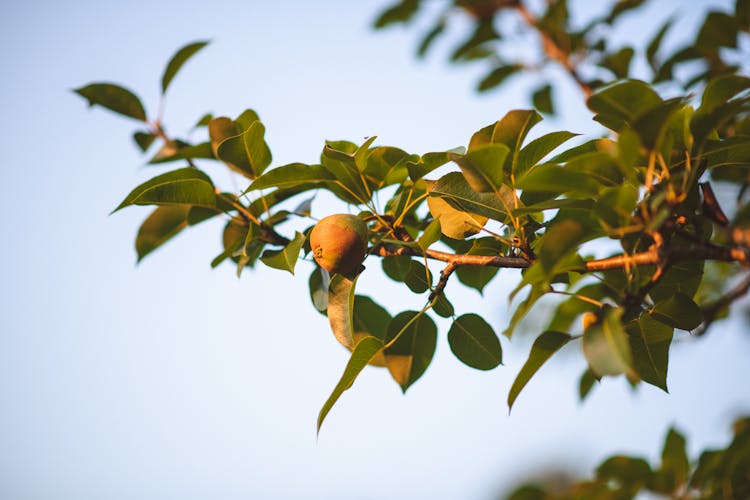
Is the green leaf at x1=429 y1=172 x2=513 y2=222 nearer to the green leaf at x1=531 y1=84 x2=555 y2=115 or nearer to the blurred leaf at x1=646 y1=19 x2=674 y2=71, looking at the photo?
the blurred leaf at x1=646 y1=19 x2=674 y2=71

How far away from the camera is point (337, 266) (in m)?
1.05

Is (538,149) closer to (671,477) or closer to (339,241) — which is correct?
(339,241)

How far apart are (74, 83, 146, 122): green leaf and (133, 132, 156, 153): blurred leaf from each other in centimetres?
4

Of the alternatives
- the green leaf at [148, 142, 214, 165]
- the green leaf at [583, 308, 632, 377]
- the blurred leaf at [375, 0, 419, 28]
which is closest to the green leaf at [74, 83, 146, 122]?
the green leaf at [148, 142, 214, 165]

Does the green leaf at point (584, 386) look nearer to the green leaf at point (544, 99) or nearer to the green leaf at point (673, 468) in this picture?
the green leaf at point (673, 468)

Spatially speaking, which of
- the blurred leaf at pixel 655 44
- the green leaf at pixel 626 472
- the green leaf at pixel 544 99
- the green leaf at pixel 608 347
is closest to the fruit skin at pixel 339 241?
the green leaf at pixel 608 347

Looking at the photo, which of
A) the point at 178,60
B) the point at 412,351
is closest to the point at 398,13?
the point at 178,60

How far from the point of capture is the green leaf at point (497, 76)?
2.97 m

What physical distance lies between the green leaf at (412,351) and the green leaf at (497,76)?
7.04 feet

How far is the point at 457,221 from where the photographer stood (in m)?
1.11

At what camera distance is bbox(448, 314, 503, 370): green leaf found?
1109mm

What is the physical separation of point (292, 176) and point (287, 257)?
0.18 m

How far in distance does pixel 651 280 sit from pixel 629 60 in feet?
5.61

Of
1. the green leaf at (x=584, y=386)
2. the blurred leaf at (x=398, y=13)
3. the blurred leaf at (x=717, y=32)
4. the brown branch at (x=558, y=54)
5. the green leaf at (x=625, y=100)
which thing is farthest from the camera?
the blurred leaf at (x=398, y=13)
